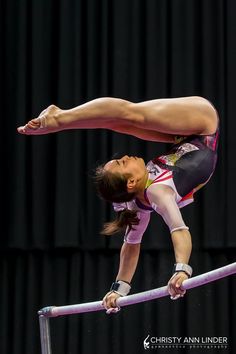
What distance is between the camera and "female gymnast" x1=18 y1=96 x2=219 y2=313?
2.98 m

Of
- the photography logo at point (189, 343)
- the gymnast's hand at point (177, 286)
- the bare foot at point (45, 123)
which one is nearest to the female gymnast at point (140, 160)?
the bare foot at point (45, 123)

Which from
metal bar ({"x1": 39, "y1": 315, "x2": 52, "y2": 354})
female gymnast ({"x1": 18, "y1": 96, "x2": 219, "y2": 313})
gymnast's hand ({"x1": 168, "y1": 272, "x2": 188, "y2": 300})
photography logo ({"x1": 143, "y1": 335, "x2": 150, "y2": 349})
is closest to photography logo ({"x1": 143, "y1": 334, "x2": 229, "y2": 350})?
photography logo ({"x1": 143, "y1": 335, "x2": 150, "y2": 349})

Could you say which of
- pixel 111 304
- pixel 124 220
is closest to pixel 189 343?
pixel 111 304

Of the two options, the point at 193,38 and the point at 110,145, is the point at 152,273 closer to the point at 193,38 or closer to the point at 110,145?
the point at 110,145

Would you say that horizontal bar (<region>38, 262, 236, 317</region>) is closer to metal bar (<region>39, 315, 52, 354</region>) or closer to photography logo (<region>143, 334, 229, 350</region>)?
metal bar (<region>39, 315, 52, 354</region>)

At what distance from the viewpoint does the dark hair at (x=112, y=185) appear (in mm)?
3023

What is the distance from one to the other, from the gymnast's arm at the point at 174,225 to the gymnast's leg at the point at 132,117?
0.27 m

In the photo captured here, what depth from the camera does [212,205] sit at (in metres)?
4.87

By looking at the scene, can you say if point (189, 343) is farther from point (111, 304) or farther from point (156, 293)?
point (156, 293)

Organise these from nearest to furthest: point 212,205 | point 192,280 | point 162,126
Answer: point 192,280 → point 162,126 → point 212,205

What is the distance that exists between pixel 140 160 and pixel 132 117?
19 centimetres

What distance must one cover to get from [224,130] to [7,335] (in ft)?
6.57

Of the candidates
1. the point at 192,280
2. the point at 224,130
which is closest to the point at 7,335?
the point at 224,130

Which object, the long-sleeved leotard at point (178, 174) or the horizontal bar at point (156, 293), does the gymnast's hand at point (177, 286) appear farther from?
the long-sleeved leotard at point (178, 174)
